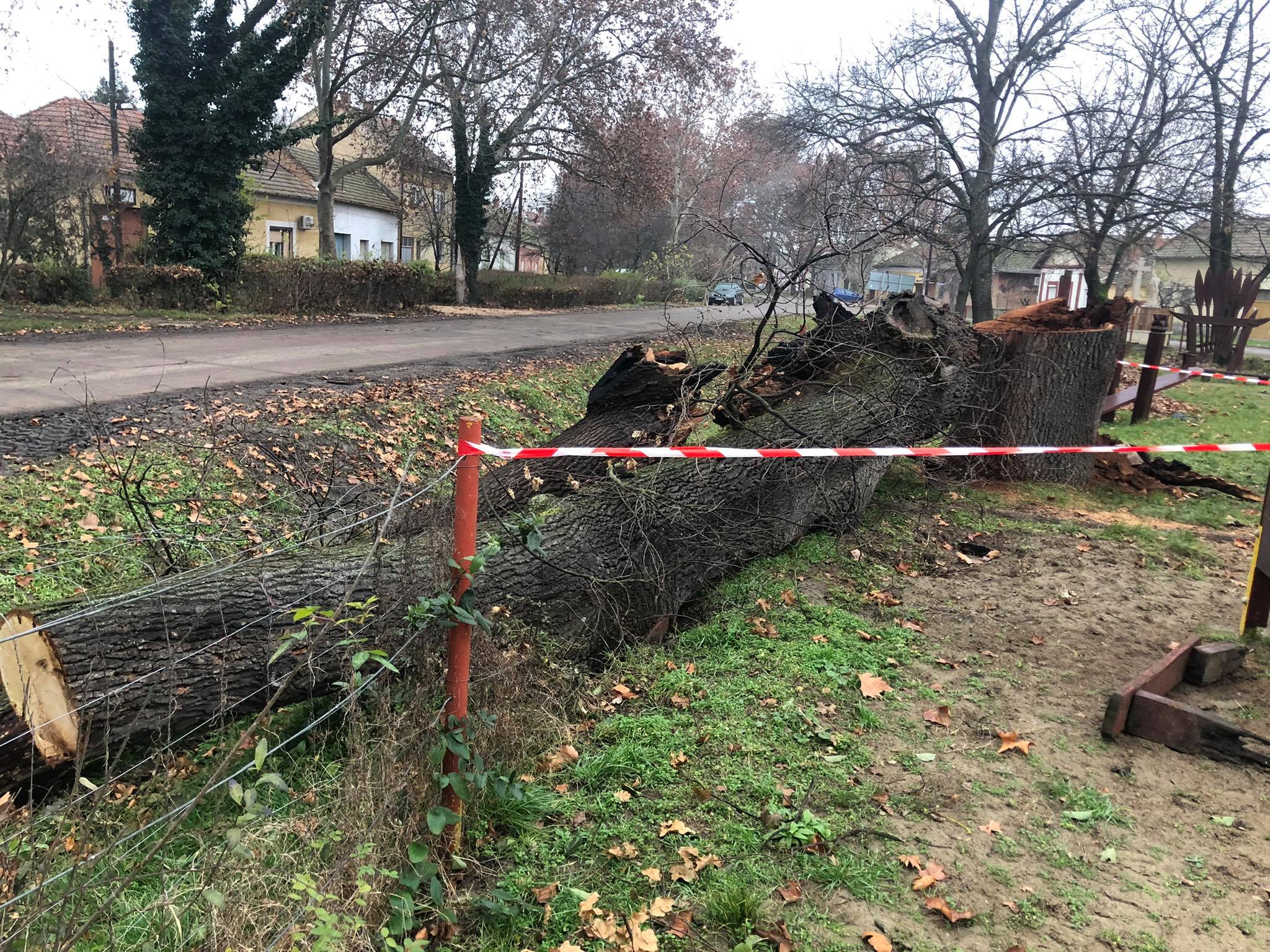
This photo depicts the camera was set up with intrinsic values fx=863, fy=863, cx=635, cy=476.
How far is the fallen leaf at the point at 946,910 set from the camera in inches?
101

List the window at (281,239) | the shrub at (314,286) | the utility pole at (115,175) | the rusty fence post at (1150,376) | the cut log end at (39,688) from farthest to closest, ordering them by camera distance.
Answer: the window at (281,239), the utility pole at (115,175), the shrub at (314,286), the rusty fence post at (1150,376), the cut log end at (39,688)

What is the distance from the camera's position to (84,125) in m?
26.6

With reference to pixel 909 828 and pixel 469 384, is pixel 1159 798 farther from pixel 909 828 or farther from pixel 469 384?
pixel 469 384

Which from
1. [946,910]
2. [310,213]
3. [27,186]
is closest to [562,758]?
[946,910]

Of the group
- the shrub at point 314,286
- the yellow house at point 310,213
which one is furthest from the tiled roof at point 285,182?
the shrub at point 314,286

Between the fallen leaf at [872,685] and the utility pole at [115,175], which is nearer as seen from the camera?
the fallen leaf at [872,685]

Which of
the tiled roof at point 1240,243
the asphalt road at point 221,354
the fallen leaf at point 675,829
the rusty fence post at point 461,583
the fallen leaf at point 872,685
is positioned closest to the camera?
the rusty fence post at point 461,583

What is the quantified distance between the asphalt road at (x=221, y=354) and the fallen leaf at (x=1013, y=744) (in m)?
4.30

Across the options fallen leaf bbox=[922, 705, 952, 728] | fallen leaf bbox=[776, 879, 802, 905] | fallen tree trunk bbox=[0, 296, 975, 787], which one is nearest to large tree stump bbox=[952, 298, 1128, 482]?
fallen tree trunk bbox=[0, 296, 975, 787]

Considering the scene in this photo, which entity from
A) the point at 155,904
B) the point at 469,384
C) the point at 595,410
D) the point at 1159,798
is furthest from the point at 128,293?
the point at 1159,798

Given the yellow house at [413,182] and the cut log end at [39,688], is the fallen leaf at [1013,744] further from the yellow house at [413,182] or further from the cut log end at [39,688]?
the yellow house at [413,182]

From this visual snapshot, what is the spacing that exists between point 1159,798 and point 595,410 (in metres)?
3.91

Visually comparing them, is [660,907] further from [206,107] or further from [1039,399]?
[206,107]

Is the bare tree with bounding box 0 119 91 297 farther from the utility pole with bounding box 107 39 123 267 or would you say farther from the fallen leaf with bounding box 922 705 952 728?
the fallen leaf with bounding box 922 705 952 728
